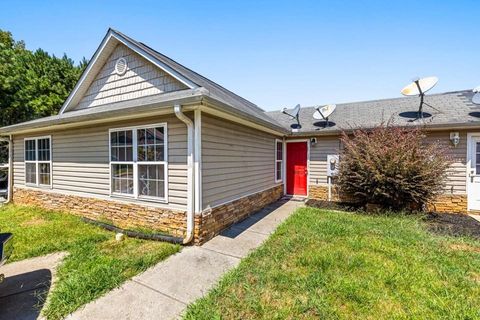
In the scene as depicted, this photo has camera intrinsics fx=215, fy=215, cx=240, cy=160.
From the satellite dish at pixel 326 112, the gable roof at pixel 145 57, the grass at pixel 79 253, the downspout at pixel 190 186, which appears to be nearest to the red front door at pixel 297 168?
the satellite dish at pixel 326 112

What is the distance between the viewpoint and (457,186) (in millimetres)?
6715

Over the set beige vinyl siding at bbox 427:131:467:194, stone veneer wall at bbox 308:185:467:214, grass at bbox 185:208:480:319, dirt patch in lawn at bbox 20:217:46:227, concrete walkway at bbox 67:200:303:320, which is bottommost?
→ concrete walkway at bbox 67:200:303:320

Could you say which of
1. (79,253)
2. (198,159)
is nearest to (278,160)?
(198,159)

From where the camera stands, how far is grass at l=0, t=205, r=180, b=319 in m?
2.75

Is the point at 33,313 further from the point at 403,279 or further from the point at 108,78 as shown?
the point at 108,78

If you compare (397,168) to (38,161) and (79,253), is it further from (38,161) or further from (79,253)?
(38,161)

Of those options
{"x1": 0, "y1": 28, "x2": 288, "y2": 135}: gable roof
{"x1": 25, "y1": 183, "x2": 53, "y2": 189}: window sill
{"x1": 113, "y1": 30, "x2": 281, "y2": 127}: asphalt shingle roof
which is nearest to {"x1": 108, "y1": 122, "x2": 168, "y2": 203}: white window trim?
{"x1": 0, "y1": 28, "x2": 288, "y2": 135}: gable roof

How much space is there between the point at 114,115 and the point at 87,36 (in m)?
4.98

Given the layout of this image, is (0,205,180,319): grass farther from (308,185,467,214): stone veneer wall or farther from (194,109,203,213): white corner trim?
(308,185,467,214): stone veneer wall

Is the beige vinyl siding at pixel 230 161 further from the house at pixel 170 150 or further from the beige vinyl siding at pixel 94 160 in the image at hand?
the beige vinyl siding at pixel 94 160

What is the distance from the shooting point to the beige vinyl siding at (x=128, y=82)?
18.8ft

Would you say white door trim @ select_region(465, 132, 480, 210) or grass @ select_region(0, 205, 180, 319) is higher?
white door trim @ select_region(465, 132, 480, 210)

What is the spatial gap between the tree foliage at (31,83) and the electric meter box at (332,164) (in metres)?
18.1

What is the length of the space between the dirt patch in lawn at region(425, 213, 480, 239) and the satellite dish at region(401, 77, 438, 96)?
4.08 meters
